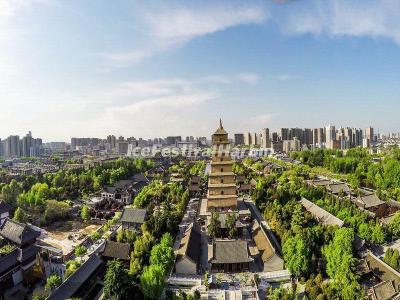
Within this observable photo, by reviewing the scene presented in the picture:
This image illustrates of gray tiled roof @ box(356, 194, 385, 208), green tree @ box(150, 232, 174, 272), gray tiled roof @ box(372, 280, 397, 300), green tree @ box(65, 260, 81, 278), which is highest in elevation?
gray tiled roof @ box(356, 194, 385, 208)

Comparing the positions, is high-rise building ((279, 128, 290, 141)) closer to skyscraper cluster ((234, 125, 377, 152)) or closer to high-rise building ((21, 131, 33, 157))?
skyscraper cluster ((234, 125, 377, 152))

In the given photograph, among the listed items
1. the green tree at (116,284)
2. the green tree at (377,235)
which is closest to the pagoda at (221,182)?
the green tree at (377,235)

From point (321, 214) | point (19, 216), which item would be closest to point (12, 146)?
point (19, 216)

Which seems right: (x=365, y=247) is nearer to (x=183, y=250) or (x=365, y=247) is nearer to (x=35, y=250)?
(x=183, y=250)

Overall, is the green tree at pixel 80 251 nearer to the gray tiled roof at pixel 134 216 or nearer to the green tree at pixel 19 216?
the gray tiled roof at pixel 134 216

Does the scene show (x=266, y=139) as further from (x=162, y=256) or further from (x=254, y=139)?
(x=162, y=256)

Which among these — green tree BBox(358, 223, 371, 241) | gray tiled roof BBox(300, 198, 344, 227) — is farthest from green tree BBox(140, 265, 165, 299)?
green tree BBox(358, 223, 371, 241)
